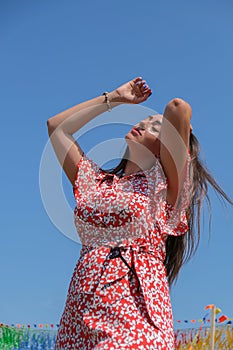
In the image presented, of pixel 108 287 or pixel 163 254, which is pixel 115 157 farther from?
pixel 108 287

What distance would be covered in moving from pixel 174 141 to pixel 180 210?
277mm

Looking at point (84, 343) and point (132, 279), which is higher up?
point (132, 279)

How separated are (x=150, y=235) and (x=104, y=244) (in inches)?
6.4

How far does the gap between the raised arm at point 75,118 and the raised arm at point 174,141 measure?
256 mm

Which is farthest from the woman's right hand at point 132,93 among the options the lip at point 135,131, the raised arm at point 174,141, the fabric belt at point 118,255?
the fabric belt at point 118,255

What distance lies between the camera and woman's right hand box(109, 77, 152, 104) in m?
2.29

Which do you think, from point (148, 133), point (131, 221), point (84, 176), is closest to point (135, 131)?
point (148, 133)

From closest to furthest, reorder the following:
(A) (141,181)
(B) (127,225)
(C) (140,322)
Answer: (C) (140,322) → (B) (127,225) → (A) (141,181)

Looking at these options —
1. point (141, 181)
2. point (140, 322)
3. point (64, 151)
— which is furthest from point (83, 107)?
point (140, 322)

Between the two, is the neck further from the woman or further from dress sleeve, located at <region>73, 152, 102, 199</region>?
dress sleeve, located at <region>73, 152, 102, 199</region>

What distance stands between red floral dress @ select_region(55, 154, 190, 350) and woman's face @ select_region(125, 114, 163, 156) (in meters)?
0.09

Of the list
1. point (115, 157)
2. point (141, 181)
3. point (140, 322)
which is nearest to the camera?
point (140, 322)

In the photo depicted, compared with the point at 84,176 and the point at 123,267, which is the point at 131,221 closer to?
the point at 123,267

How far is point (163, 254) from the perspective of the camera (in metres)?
2.11
